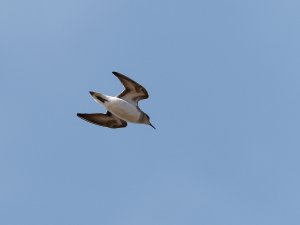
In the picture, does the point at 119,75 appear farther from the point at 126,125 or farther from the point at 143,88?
the point at 126,125

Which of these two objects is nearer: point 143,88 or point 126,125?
point 143,88

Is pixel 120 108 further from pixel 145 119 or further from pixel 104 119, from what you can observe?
pixel 104 119

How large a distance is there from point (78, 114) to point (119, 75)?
22.4 feet

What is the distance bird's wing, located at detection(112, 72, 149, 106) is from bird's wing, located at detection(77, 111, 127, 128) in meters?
3.68

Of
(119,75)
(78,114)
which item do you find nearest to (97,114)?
(78,114)

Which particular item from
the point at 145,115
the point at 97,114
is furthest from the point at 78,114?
the point at 145,115

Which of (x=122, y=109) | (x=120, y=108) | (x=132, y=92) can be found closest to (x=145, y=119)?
(x=132, y=92)

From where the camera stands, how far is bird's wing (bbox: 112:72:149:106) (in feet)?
225

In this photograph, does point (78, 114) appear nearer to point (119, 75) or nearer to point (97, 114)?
point (97, 114)

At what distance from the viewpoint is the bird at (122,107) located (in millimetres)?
66812

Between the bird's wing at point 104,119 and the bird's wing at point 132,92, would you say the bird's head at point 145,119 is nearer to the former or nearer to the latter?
the bird's wing at point 132,92

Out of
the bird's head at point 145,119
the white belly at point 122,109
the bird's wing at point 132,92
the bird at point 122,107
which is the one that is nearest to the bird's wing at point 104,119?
the bird at point 122,107

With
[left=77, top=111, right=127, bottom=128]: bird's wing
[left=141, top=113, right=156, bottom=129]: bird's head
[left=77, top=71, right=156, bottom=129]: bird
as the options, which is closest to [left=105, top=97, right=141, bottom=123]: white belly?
[left=77, top=71, right=156, bottom=129]: bird

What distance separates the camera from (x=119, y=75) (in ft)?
221
